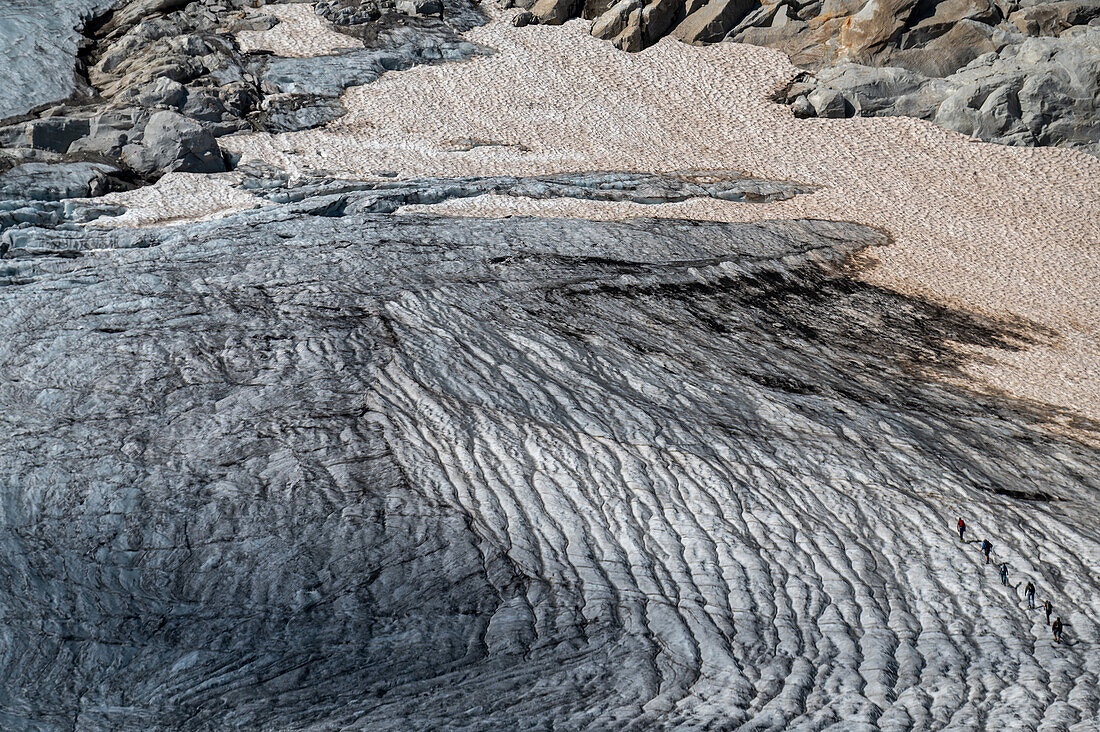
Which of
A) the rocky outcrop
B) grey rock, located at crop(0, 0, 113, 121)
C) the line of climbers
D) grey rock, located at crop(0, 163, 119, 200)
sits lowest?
the line of climbers

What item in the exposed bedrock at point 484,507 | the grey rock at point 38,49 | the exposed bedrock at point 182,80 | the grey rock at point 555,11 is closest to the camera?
the exposed bedrock at point 484,507

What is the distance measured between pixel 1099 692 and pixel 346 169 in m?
16.1

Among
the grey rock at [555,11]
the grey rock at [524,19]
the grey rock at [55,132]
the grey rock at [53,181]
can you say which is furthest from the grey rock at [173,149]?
the grey rock at [555,11]

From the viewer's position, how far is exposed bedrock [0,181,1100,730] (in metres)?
6.73

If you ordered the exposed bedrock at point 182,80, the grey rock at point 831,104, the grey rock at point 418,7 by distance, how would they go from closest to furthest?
1. the exposed bedrock at point 182,80
2. the grey rock at point 831,104
3. the grey rock at point 418,7

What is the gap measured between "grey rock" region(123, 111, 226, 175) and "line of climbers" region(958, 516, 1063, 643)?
50.8ft

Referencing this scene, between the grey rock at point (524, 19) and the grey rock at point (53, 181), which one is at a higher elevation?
the grey rock at point (524, 19)

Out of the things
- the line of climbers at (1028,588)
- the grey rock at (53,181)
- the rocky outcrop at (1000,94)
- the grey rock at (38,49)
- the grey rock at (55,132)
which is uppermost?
the rocky outcrop at (1000,94)

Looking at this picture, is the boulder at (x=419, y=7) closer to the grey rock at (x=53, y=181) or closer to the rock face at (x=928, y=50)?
the rock face at (x=928, y=50)

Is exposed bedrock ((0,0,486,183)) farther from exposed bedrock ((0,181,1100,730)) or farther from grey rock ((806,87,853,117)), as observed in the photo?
grey rock ((806,87,853,117))

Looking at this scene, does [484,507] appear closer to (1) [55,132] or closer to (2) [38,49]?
(1) [55,132]

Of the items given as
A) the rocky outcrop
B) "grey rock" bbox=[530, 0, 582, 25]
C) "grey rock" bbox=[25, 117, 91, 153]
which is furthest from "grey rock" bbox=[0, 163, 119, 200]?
the rocky outcrop

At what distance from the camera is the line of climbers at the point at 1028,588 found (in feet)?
26.2

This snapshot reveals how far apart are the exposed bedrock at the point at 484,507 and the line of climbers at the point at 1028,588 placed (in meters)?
0.16
